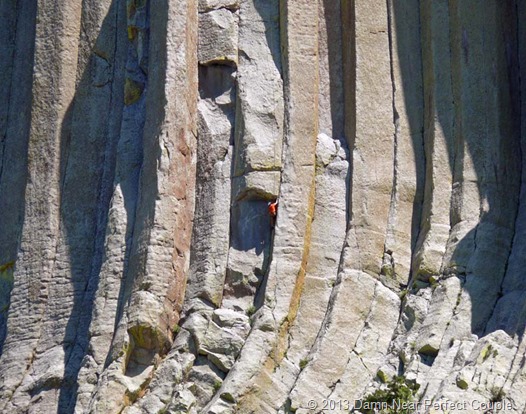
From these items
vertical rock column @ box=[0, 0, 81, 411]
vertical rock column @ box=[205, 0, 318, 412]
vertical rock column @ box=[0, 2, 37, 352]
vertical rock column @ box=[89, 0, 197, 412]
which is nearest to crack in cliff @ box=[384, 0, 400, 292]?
vertical rock column @ box=[205, 0, 318, 412]

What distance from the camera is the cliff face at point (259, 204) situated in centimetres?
2181

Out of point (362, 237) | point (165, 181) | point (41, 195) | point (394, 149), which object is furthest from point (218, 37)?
point (362, 237)

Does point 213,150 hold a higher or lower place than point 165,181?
higher

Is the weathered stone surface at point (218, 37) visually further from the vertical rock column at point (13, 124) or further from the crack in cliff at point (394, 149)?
the vertical rock column at point (13, 124)

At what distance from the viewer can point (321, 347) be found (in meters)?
21.7

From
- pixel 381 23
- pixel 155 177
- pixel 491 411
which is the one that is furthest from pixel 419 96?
pixel 491 411

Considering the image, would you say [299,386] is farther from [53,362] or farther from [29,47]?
[29,47]

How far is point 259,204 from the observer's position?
75.3ft

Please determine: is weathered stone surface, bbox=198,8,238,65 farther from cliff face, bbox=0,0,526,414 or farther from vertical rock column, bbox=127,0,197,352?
vertical rock column, bbox=127,0,197,352

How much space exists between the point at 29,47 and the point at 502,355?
7309mm

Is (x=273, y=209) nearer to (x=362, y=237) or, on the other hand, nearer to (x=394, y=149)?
(x=362, y=237)

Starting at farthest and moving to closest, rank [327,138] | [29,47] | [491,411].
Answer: [29,47] → [327,138] → [491,411]

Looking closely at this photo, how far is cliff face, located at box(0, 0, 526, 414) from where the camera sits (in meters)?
21.8

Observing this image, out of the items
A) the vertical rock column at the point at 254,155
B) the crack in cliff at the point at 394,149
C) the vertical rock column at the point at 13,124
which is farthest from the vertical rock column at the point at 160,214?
the crack in cliff at the point at 394,149
